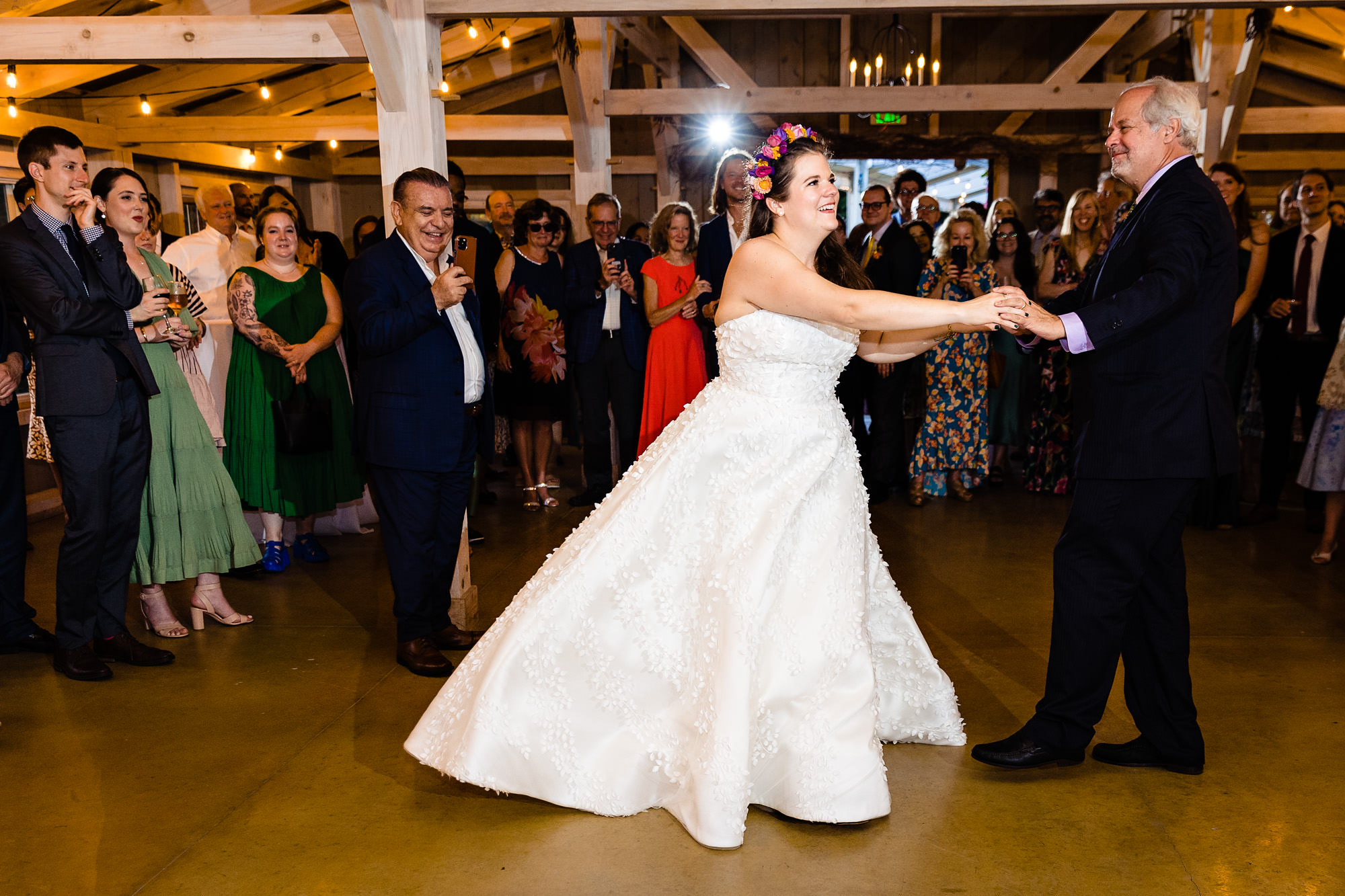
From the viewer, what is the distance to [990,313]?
239cm

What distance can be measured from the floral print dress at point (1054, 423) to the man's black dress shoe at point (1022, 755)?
3.51 m

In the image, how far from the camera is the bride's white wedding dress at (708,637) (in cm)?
238

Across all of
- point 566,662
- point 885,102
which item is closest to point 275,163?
point 885,102

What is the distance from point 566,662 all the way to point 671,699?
0.89 feet

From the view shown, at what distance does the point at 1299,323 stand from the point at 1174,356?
3.28 metres

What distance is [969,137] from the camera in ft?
31.4

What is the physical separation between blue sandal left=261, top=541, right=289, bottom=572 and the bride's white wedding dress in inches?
96.0

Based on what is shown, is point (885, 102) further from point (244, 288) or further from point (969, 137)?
point (244, 288)

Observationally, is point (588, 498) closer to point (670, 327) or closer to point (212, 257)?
point (670, 327)

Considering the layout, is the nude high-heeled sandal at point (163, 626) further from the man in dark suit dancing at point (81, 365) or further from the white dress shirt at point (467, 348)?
the white dress shirt at point (467, 348)

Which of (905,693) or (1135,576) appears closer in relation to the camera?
(1135,576)

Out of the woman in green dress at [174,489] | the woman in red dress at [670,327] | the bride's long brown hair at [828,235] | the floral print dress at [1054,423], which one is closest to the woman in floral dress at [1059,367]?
the floral print dress at [1054,423]

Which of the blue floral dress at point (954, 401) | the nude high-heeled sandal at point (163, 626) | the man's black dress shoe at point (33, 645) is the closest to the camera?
the man's black dress shoe at point (33, 645)

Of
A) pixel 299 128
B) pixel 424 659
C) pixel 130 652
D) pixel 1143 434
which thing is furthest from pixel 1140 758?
pixel 299 128
